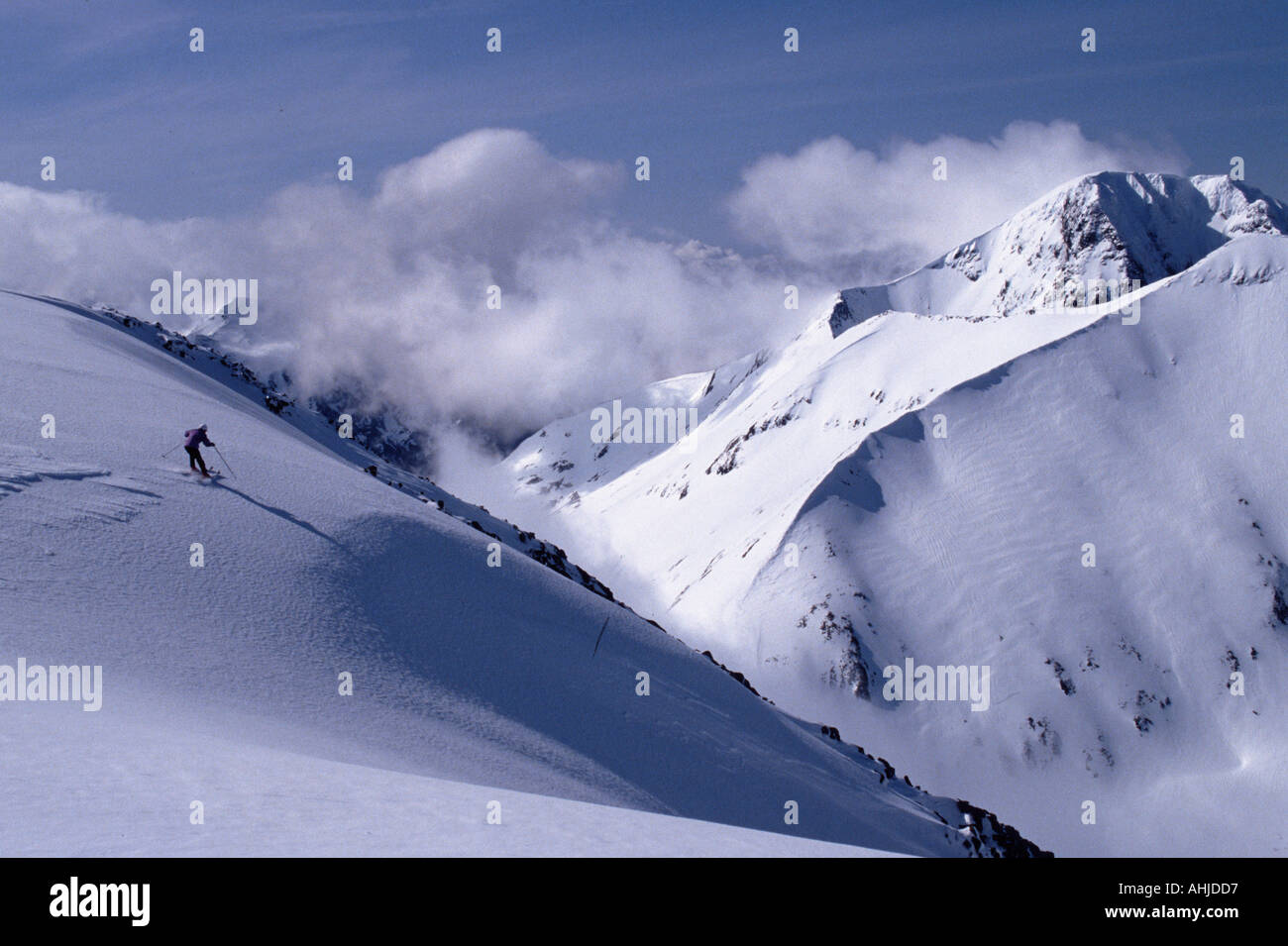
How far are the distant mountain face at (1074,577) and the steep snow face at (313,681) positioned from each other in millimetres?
57439

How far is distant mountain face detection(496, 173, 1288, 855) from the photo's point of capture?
295 ft

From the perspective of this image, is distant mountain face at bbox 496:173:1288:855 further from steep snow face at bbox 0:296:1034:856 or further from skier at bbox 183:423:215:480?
skier at bbox 183:423:215:480

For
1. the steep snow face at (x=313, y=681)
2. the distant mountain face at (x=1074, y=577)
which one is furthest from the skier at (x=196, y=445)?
the distant mountain face at (x=1074, y=577)

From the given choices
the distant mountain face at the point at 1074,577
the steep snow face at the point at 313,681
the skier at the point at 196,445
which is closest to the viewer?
the steep snow face at the point at 313,681

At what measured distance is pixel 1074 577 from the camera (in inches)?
3964

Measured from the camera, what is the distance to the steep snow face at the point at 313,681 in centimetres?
1152

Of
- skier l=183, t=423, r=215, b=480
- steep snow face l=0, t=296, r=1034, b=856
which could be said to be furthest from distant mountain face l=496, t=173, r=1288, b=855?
skier l=183, t=423, r=215, b=480

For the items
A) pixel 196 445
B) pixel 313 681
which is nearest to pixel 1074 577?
pixel 196 445

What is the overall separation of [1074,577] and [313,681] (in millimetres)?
97747

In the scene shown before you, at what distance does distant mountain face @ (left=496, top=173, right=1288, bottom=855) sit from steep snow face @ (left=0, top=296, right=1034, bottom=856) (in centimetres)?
5744

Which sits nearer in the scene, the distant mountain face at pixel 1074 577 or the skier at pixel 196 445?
the skier at pixel 196 445

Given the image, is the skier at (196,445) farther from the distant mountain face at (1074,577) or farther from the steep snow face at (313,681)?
the distant mountain face at (1074,577)

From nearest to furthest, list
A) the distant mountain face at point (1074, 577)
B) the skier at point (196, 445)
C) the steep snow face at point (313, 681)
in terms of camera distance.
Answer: the steep snow face at point (313, 681) → the skier at point (196, 445) → the distant mountain face at point (1074, 577)
